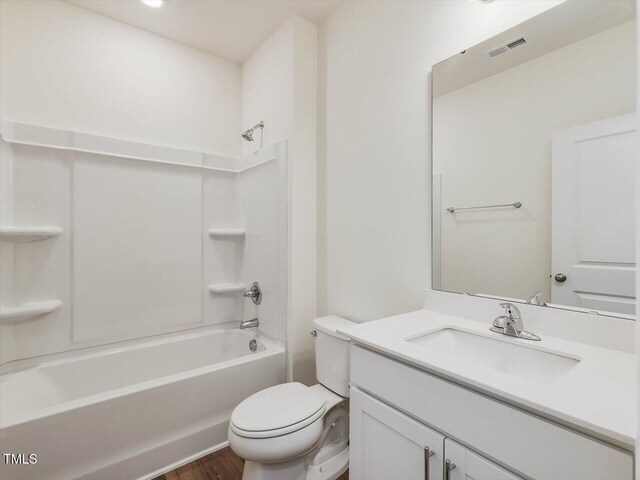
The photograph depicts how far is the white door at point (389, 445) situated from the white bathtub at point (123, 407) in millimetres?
948

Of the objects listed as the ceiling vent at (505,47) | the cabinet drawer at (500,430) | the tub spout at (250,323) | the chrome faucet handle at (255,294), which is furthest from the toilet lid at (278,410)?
the ceiling vent at (505,47)

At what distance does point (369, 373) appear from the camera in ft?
3.71

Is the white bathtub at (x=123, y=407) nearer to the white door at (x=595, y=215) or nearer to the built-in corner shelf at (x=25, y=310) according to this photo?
the built-in corner shelf at (x=25, y=310)

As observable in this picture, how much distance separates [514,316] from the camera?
45.4 inches

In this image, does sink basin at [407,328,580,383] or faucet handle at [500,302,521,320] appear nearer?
sink basin at [407,328,580,383]

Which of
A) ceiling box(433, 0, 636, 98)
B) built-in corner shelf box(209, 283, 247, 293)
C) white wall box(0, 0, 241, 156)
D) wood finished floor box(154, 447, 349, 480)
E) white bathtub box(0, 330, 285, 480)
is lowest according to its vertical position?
wood finished floor box(154, 447, 349, 480)

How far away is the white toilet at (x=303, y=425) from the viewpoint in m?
1.34

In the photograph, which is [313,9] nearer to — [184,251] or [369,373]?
[184,251]

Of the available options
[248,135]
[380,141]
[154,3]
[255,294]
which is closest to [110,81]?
[154,3]

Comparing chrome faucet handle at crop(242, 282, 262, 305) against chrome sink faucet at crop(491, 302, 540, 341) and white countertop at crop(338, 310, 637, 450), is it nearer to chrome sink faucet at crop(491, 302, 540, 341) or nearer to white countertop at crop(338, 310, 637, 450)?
white countertop at crop(338, 310, 637, 450)

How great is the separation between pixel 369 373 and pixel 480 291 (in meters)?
0.62

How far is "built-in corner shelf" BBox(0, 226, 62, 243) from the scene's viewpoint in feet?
5.65

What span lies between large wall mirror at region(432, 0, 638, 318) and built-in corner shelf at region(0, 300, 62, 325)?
2.22 metres

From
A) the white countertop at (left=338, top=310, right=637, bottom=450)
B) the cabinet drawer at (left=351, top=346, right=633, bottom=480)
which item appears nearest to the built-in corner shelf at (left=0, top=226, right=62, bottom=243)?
the white countertop at (left=338, top=310, right=637, bottom=450)
